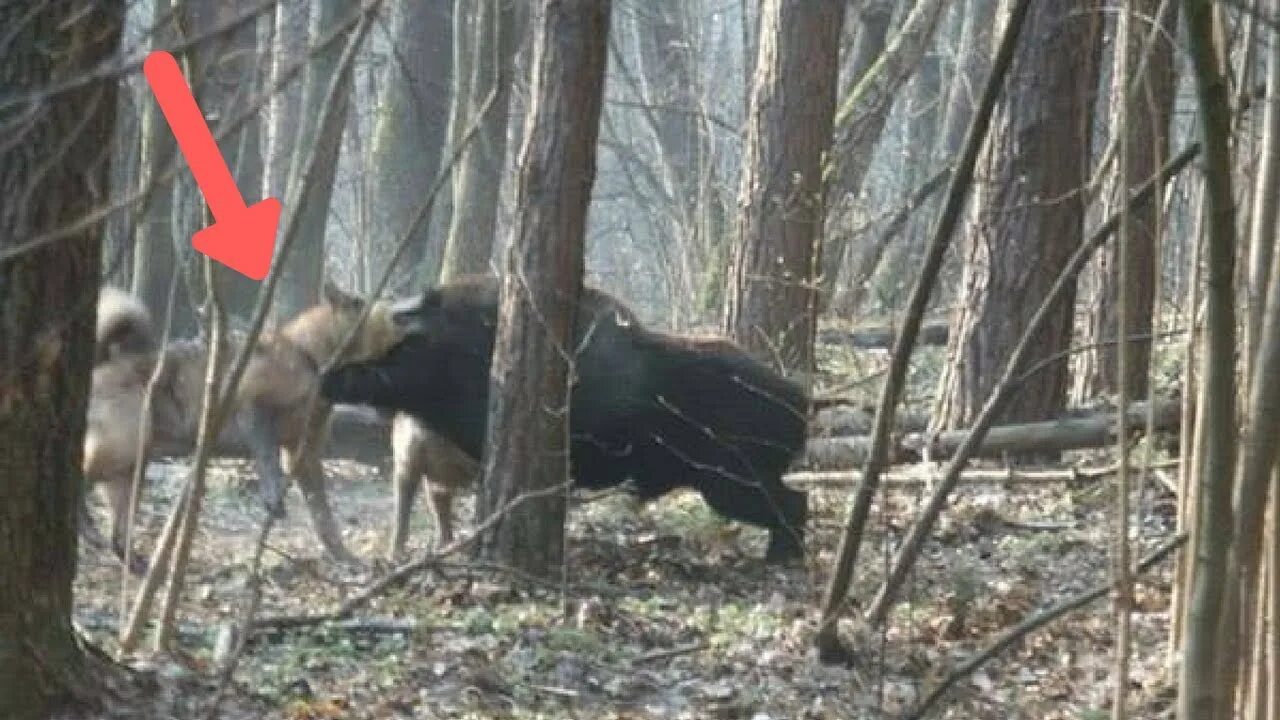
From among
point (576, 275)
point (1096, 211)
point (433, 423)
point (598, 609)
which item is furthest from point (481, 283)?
point (1096, 211)

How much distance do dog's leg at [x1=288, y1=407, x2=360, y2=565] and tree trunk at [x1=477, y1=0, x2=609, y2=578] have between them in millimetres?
2191

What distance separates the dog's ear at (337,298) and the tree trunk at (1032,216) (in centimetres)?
326

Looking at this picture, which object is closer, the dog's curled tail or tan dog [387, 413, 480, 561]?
the dog's curled tail

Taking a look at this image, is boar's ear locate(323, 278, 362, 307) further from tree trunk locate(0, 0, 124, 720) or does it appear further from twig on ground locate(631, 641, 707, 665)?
tree trunk locate(0, 0, 124, 720)

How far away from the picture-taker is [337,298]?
39.0 feet

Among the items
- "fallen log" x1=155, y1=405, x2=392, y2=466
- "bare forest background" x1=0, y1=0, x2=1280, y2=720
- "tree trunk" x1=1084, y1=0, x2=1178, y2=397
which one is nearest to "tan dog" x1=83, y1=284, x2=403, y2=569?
"bare forest background" x1=0, y1=0, x2=1280, y2=720

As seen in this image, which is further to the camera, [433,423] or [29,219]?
[433,423]

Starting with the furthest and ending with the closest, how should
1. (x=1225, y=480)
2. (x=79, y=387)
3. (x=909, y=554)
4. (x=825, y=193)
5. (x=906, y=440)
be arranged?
(x=825, y=193), (x=906, y=440), (x=909, y=554), (x=79, y=387), (x=1225, y=480)

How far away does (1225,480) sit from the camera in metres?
4.08

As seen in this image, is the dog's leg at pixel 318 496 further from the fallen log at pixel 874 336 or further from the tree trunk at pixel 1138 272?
the fallen log at pixel 874 336

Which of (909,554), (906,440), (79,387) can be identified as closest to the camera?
(79,387)

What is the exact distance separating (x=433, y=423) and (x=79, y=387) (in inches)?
222

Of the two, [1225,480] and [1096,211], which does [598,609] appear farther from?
[1096,211]

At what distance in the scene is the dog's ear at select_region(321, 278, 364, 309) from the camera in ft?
38.7
